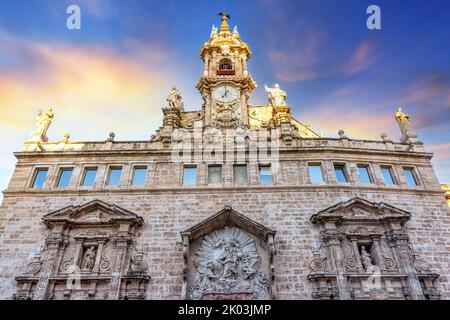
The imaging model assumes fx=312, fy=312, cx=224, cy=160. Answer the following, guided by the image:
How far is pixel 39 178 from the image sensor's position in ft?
56.9

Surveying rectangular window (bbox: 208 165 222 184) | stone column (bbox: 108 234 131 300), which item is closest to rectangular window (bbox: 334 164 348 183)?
rectangular window (bbox: 208 165 222 184)

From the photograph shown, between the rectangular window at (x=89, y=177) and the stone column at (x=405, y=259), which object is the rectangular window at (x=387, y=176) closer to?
the stone column at (x=405, y=259)

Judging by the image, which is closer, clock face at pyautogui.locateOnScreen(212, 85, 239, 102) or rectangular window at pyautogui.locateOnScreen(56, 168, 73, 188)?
rectangular window at pyautogui.locateOnScreen(56, 168, 73, 188)

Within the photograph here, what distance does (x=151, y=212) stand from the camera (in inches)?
623

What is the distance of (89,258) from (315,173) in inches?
483

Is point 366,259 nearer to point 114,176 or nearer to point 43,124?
point 114,176

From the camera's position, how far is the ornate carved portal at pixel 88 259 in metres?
13.6

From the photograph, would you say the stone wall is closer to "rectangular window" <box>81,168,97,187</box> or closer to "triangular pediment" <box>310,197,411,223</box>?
"rectangular window" <box>81,168,97,187</box>

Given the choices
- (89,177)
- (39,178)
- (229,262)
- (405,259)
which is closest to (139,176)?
(89,177)

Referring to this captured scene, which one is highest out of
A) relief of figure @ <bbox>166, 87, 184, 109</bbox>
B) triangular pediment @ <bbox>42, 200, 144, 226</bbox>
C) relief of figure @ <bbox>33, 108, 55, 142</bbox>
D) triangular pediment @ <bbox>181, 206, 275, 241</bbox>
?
relief of figure @ <bbox>166, 87, 184, 109</bbox>

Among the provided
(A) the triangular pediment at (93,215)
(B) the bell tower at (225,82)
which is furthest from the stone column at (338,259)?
(A) the triangular pediment at (93,215)

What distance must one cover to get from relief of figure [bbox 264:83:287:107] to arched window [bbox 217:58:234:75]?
10.1 ft

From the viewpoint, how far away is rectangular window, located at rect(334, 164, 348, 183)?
17.1 meters
